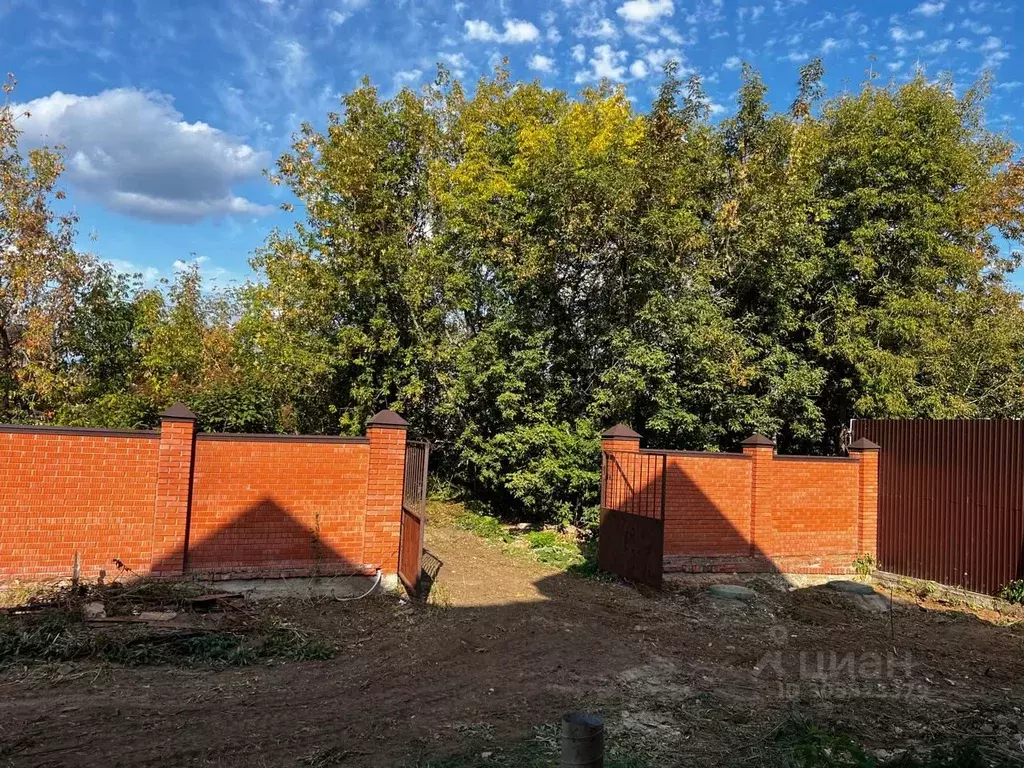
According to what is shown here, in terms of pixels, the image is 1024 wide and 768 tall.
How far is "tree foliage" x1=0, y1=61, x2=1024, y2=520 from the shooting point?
41.0 ft

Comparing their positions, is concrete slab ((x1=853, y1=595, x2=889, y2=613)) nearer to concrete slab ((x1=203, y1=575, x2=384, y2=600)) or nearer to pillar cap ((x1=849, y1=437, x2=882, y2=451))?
pillar cap ((x1=849, y1=437, x2=882, y2=451))

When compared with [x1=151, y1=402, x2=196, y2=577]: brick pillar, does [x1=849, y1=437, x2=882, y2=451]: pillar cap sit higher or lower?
higher

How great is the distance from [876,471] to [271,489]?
996 centimetres

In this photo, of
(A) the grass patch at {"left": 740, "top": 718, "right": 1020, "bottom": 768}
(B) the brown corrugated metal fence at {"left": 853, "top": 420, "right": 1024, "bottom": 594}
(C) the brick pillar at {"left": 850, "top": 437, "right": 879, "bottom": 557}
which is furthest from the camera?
(C) the brick pillar at {"left": 850, "top": 437, "right": 879, "bottom": 557}

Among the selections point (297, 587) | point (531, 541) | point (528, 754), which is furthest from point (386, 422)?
point (531, 541)

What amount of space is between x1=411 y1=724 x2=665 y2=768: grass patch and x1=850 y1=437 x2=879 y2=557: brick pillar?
847 cm

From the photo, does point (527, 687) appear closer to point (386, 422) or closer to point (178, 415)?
point (386, 422)

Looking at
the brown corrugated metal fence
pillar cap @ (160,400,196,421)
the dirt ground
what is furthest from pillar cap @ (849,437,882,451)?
pillar cap @ (160,400,196,421)

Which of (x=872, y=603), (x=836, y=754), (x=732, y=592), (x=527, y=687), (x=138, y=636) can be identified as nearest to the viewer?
(x=836, y=754)

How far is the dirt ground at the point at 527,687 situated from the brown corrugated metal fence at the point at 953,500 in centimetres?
119

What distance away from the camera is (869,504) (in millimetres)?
10836

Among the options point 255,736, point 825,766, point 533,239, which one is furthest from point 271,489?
point 533,239

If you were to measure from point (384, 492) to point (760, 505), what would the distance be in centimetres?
624

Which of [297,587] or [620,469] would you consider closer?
[297,587]
